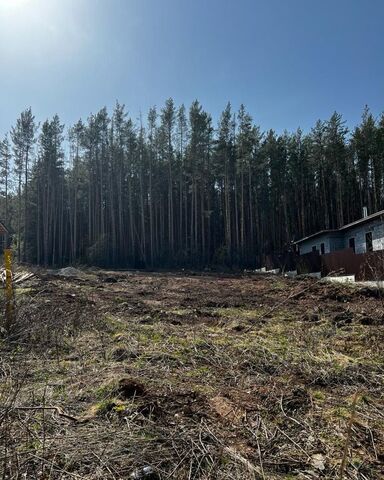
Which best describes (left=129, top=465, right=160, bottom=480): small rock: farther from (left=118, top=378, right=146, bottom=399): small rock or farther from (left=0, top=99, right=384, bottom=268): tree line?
(left=0, top=99, right=384, bottom=268): tree line

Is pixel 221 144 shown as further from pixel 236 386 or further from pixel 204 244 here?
pixel 236 386

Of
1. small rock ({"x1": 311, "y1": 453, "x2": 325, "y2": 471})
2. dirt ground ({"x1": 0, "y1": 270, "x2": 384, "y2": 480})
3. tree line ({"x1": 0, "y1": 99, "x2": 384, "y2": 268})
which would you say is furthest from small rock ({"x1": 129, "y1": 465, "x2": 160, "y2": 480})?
tree line ({"x1": 0, "y1": 99, "x2": 384, "y2": 268})

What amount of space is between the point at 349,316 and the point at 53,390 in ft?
19.7

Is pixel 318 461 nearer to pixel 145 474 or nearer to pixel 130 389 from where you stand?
pixel 145 474

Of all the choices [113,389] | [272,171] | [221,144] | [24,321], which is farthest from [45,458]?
[272,171]

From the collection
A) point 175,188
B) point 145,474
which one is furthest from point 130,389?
point 175,188

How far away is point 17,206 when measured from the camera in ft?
Answer: 136

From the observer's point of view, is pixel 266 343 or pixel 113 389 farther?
pixel 266 343

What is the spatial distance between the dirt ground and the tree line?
99.0 ft

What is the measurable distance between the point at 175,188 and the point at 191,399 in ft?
126

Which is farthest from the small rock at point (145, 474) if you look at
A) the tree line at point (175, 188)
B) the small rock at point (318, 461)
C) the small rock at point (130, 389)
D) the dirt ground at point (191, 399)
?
the tree line at point (175, 188)

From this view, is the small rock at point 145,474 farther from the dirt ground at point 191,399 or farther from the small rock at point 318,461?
the small rock at point 318,461

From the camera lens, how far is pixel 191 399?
3.24 metres

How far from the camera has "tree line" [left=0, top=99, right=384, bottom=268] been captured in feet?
123
